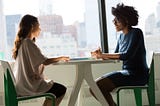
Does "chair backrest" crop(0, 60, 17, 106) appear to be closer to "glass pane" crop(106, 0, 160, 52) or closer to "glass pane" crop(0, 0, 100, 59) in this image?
"glass pane" crop(0, 0, 100, 59)

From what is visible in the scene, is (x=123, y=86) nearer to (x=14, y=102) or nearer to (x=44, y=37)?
(x=14, y=102)

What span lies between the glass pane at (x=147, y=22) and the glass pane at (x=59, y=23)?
0.18m

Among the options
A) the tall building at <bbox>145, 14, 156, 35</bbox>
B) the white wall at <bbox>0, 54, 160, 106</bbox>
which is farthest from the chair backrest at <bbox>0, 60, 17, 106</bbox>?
the tall building at <bbox>145, 14, 156, 35</bbox>

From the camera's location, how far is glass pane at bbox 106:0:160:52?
425 centimetres

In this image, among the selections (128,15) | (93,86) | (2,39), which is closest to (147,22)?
(128,15)

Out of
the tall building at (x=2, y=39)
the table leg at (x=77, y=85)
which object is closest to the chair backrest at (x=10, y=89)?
the table leg at (x=77, y=85)

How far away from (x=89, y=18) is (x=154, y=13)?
914mm

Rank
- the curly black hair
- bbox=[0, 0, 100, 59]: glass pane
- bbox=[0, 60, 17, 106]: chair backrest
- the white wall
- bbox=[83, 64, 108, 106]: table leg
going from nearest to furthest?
bbox=[0, 60, 17, 106]: chair backrest, bbox=[83, 64, 108, 106]: table leg, the curly black hair, the white wall, bbox=[0, 0, 100, 59]: glass pane

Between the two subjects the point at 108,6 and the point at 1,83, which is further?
the point at 108,6

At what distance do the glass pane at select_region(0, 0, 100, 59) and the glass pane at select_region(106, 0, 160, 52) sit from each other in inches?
7.3

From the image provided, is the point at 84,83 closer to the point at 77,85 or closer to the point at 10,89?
the point at 77,85

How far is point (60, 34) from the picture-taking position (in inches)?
163

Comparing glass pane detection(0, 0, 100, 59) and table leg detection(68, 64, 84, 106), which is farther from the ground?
glass pane detection(0, 0, 100, 59)

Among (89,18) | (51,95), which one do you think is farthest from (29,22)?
(89,18)
